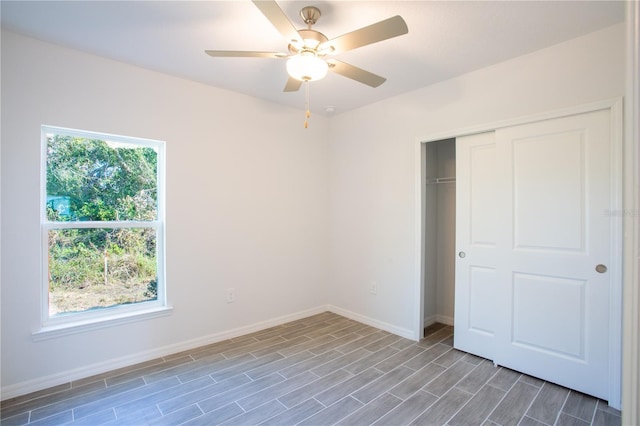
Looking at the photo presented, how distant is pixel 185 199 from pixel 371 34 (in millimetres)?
2268

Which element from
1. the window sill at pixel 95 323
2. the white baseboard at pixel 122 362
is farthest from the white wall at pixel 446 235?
the window sill at pixel 95 323

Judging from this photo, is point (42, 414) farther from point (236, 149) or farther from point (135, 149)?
point (236, 149)

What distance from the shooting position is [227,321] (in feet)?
11.0

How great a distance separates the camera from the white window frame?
244cm

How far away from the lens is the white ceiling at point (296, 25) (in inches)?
77.9

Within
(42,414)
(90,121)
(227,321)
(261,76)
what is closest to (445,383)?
(227,321)

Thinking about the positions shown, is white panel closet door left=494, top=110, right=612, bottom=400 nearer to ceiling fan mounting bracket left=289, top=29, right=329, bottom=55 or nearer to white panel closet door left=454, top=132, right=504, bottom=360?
white panel closet door left=454, top=132, right=504, bottom=360

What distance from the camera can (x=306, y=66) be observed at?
6.17 ft

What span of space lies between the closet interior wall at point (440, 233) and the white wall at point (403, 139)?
52cm

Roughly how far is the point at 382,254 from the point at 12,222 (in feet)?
10.9

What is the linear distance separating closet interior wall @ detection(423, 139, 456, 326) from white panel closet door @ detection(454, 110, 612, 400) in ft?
2.47

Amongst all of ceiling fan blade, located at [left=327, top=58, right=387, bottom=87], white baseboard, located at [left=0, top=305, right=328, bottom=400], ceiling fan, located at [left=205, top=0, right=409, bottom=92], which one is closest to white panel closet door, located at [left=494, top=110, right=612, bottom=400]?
ceiling fan blade, located at [left=327, top=58, right=387, bottom=87]

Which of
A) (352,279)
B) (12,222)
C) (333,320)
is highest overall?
(12,222)

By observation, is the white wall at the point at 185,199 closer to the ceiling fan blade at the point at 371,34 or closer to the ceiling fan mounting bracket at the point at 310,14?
the ceiling fan mounting bracket at the point at 310,14
